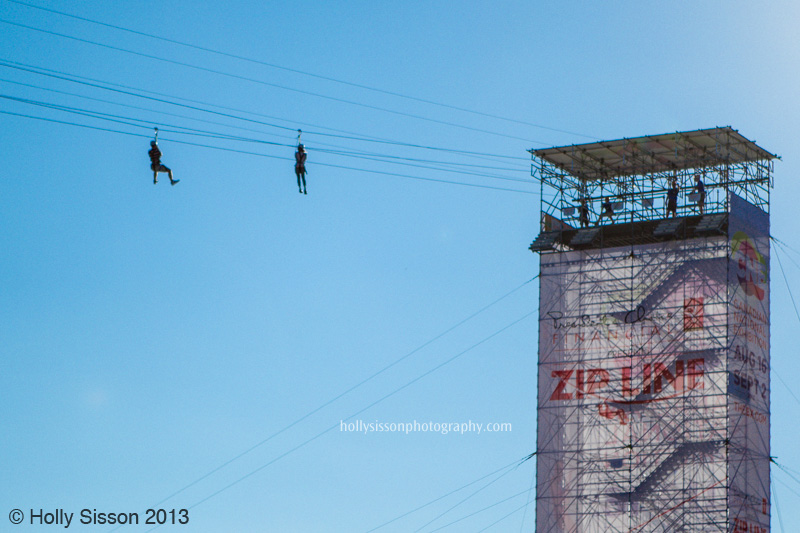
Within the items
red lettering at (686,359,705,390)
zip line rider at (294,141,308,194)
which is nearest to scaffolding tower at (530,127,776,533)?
red lettering at (686,359,705,390)

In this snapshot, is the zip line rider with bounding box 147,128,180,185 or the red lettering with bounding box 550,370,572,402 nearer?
the zip line rider with bounding box 147,128,180,185

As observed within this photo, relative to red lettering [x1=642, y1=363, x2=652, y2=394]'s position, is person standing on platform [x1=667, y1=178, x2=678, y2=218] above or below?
above

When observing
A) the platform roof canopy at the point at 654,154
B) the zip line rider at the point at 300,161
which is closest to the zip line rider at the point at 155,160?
the zip line rider at the point at 300,161

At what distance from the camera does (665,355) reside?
73.0 metres

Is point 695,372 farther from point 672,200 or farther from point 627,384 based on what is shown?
point 672,200

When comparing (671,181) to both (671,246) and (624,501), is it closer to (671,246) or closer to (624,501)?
(671,246)

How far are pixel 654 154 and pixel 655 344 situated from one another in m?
7.62

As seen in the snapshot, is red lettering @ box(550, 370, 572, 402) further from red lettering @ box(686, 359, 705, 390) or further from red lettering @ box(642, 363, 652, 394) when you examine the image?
red lettering @ box(686, 359, 705, 390)

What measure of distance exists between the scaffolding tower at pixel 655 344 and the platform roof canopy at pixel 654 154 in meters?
0.07

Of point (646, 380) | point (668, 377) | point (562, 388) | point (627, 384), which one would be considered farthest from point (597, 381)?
point (668, 377)

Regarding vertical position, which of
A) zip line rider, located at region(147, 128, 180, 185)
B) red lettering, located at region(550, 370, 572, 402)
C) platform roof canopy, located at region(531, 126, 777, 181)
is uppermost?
platform roof canopy, located at region(531, 126, 777, 181)

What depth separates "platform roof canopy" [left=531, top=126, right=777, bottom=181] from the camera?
73.7 m

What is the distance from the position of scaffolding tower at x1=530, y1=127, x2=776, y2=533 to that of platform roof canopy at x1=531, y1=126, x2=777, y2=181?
73mm

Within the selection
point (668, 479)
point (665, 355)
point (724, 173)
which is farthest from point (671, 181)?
point (668, 479)
